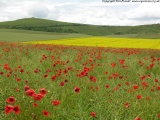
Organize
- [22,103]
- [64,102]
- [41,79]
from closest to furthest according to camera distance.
→ [22,103], [64,102], [41,79]

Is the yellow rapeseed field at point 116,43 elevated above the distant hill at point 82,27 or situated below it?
below

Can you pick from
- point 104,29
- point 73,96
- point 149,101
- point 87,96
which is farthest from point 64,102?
point 104,29

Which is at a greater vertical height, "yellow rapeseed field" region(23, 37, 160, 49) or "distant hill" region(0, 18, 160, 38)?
"distant hill" region(0, 18, 160, 38)

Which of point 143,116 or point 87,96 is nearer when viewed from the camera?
point 143,116

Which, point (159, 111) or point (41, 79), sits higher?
point (41, 79)

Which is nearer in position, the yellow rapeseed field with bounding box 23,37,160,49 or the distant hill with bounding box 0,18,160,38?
the yellow rapeseed field with bounding box 23,37,160,49

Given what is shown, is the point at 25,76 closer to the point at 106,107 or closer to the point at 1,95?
the point at 1,95

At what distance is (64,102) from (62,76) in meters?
1.12

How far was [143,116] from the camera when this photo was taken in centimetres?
322

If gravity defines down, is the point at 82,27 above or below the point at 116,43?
above

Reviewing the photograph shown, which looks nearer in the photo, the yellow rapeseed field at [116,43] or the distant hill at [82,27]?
the yellow rapeseed field at [116,43]

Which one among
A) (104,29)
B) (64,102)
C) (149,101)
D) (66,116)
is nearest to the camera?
(66,116)

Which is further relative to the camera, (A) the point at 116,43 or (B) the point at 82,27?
(B) the point at 82,27

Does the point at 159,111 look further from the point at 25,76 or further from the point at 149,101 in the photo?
the point at 25,76
